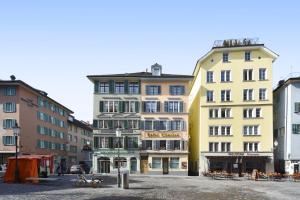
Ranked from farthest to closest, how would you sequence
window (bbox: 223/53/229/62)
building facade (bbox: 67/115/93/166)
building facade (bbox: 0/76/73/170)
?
building facade (bbox: 67/115/93/166)
building facade (bbox: 0/76/73/170)
window (bbox: 223/53/229/62)

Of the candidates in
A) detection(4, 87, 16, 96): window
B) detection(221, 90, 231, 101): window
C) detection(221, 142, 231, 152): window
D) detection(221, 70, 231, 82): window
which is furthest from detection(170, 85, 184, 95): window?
detection(4, 87, 16, 96): window

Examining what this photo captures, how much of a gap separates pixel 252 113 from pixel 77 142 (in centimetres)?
5337

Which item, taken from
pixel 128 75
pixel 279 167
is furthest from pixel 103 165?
pixel 279 167

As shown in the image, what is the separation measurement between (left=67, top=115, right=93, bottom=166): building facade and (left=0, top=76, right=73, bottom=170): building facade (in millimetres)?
8141

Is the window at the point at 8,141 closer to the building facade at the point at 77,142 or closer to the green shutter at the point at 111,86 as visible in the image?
the green shutter at the point at 111,86

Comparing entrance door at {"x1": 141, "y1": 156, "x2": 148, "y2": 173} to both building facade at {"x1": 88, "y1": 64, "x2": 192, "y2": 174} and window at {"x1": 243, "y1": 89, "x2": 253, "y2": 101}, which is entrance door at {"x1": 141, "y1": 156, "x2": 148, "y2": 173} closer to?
building facade at {"x1": 88, "y1": 64, "x2": 192, "y2": 174}

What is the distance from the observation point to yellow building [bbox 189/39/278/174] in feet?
201

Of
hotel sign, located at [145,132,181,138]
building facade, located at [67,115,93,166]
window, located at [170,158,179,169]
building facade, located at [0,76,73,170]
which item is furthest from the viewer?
building facade, located at [67,115,93,166]

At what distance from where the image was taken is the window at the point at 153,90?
65.0 metres

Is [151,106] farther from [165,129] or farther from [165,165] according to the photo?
[165,165]

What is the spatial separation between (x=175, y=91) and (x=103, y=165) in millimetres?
14946

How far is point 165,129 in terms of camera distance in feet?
211

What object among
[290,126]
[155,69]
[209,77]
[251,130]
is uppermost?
[155,69]

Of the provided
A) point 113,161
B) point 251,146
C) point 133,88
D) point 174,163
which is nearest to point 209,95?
point 251,146
